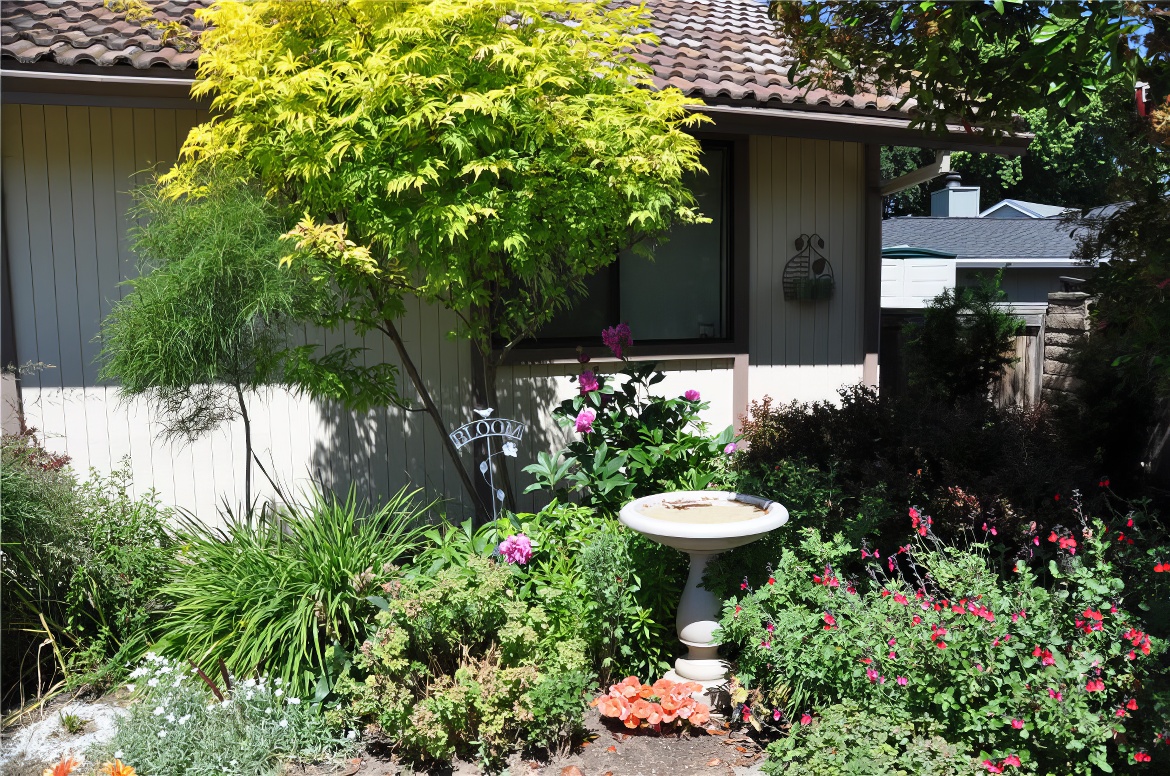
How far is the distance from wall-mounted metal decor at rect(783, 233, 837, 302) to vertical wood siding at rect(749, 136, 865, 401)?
49mm

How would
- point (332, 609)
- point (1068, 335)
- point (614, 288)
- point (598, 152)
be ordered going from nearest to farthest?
point (332, 609), point (598, 152), point (614, 288), point (1068, 335)

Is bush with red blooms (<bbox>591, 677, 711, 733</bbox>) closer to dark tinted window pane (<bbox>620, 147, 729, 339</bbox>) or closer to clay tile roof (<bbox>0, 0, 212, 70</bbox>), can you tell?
dark tinted window pane (<bbox>620, 147, 729, 339</bbox>)

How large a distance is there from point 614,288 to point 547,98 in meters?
2.08

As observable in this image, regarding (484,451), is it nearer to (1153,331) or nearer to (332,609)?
(332,609)

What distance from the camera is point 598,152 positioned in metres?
4.54

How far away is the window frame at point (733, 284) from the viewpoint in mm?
6479

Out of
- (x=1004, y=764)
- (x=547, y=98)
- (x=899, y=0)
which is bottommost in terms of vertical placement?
(x=1004, y=764)

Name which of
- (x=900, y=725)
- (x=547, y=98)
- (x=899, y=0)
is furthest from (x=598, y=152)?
(x=900, y=725)

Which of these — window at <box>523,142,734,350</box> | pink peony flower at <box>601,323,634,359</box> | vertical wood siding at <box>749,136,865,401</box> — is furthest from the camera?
vertical wood siding at <box>749,136,865,401</box>

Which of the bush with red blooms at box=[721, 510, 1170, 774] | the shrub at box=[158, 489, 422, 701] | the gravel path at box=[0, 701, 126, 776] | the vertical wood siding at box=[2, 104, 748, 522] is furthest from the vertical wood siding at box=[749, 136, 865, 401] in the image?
the gravel path at box=[0, 701, 126, 776]

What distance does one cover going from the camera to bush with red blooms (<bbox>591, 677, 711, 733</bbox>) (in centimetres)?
374

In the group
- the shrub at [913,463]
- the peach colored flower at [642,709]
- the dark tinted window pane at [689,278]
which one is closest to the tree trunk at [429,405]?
the shrub at [913,463]

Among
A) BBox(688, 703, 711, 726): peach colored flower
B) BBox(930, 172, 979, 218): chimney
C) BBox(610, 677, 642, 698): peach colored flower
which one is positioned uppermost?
BBox(930, 172, 979, 218): chimney

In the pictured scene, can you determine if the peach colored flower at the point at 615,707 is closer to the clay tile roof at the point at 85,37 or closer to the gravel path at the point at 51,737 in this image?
the gravel path at the point at 51,737
